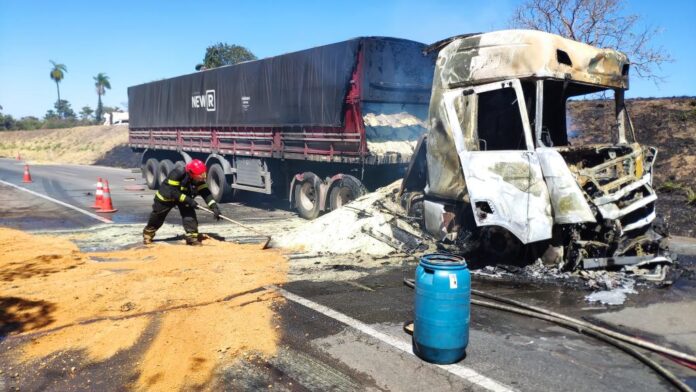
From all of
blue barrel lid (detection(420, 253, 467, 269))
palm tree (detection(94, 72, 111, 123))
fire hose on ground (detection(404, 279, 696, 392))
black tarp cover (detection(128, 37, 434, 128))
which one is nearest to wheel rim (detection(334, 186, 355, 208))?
black tarp cover (detection(128, 37, 434, 128))

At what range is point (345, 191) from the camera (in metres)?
9.91

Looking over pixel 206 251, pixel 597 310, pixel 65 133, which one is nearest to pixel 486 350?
pixel 597 310

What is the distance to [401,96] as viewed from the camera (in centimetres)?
978

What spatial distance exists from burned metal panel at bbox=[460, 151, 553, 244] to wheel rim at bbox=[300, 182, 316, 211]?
18.0ft

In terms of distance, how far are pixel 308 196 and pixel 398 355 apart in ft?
25.1

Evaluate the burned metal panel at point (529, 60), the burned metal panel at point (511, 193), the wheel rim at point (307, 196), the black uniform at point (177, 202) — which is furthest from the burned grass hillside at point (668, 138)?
the black uniform at point (177, 202)

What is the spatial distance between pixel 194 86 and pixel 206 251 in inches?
374

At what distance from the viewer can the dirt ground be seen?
3820mm

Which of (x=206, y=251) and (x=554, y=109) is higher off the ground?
(x=554, y=109)

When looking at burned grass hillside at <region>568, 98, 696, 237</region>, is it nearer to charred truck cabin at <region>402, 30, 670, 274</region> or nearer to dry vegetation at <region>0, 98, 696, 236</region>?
dry vegetation at <region>0, 98, 696, 236</region>

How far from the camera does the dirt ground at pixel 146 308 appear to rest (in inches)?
150

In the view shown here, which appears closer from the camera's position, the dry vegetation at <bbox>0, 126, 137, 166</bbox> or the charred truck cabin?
the charred truck cabin

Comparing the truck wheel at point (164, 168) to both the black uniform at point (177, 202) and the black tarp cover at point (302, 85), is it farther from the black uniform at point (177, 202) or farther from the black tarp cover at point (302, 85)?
the black uniform at point (177, 202)

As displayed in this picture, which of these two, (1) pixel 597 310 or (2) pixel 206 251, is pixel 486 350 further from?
(2) pixel 206 251
